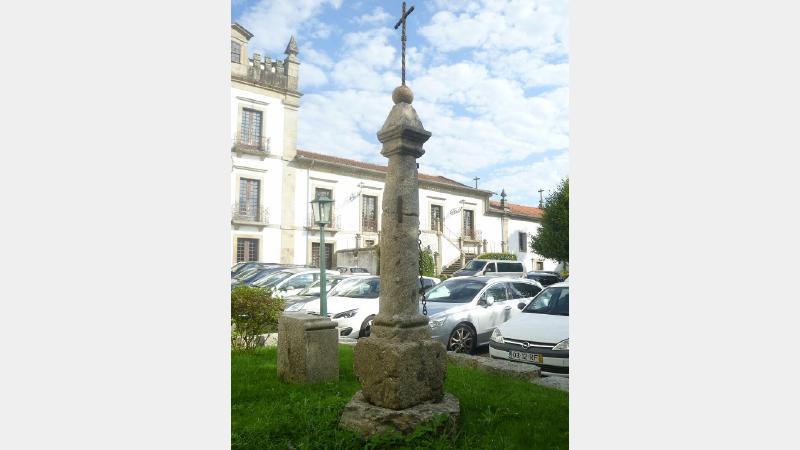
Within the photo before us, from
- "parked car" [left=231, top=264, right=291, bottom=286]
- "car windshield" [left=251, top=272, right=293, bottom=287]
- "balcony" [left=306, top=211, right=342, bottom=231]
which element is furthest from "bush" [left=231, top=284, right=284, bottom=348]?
"balcony" [left=306, top=211, right=342, bottom=231]

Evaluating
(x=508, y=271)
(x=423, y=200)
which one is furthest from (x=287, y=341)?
(x=423, y=200)

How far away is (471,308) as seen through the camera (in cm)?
764

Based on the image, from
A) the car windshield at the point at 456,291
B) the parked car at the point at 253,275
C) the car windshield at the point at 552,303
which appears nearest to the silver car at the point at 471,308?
the car windshield at the point at 456,291

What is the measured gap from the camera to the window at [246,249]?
23.5m

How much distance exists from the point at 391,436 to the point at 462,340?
4.31 metres

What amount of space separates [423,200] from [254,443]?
87.8 ft

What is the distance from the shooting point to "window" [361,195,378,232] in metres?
28.0

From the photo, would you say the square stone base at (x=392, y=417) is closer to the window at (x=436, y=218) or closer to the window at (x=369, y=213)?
the window at (x=369, y=213)

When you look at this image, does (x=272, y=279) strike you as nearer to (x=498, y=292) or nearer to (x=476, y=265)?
(x=498, y=292)

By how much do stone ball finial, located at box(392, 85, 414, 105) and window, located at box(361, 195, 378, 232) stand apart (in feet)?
79.3

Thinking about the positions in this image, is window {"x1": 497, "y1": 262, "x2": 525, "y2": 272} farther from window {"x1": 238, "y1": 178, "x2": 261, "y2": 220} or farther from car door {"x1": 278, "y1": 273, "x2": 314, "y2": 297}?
window {"x1": 238, "y1": 178, "x2": 261, "y2": 220}

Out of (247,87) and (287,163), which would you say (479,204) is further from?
(247,87)

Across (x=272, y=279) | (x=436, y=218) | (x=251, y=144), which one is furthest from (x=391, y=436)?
(x=436, y=218)

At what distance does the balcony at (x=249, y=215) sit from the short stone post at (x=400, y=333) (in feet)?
68.7
